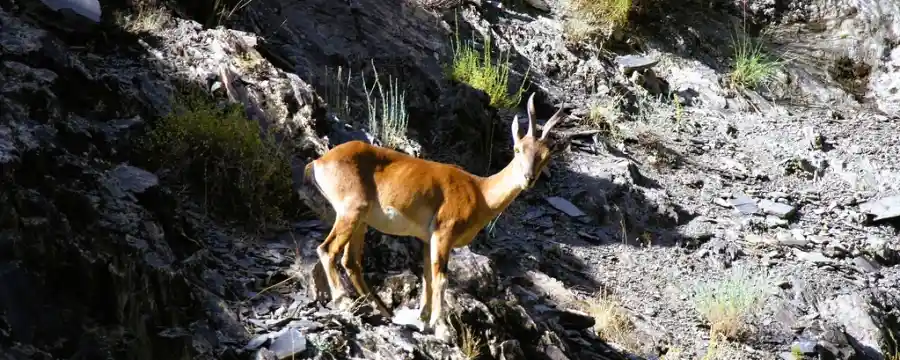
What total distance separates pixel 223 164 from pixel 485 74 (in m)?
3.83

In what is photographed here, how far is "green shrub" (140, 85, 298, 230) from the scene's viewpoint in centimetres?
657

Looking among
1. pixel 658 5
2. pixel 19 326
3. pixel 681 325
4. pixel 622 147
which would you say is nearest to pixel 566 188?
pixel 622 147

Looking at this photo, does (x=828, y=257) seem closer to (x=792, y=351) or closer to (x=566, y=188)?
(x=792, y=351)

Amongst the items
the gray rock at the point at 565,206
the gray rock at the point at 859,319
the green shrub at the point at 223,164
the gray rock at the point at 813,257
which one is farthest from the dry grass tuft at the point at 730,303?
the green shrub at the point at 223,164

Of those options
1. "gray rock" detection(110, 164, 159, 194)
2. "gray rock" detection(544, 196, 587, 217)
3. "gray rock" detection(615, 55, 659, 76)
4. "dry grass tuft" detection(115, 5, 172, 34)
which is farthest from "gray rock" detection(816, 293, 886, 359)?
"dry grass tuft" detection(115, 5, 172, 34)

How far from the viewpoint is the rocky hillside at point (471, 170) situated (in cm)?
523

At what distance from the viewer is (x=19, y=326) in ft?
14.3

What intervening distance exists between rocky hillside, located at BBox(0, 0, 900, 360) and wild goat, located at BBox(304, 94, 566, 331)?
279 millimetres

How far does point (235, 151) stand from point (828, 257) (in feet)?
19.1

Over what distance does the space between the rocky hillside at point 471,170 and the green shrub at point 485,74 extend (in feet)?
0.12

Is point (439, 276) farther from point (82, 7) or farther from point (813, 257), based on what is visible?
point (813, 257)

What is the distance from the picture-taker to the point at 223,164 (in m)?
6.67

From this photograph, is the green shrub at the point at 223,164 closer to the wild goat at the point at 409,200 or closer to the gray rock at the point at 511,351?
the wild goat at the point at 409,200

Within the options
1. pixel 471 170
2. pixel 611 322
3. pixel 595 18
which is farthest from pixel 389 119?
pixel 595 18
